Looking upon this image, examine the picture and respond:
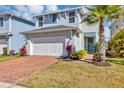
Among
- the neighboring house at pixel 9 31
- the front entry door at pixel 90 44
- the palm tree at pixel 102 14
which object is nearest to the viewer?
the palm tree at pixel 102 14

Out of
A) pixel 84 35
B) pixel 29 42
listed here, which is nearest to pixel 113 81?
pixel 29 42

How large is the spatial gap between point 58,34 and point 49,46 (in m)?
1.89

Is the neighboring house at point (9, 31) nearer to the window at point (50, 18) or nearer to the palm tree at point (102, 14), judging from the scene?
the window at point (50, 18)

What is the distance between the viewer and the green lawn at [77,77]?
939 centimetres

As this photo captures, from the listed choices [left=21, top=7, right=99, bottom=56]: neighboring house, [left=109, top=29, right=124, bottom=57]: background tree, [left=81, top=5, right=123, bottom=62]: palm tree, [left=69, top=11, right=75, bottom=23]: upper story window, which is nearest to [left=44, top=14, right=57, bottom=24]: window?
[left=21, top=7, right=99, bottom=56]: neighboring house

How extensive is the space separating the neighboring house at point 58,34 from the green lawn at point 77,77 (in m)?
6.52

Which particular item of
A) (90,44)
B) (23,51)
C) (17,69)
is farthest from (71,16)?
(17,69)

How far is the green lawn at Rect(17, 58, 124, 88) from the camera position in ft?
30.8

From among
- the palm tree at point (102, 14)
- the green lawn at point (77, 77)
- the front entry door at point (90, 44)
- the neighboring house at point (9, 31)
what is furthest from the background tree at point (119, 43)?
the neighboring house at point (9, 31)

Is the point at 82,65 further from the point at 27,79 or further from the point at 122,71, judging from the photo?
the point at 27,79

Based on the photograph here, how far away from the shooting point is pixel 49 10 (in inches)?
1069

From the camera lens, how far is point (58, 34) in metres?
20.0

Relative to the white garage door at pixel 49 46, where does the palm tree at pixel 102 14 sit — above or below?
above

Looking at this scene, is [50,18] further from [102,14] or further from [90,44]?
[102,14]
